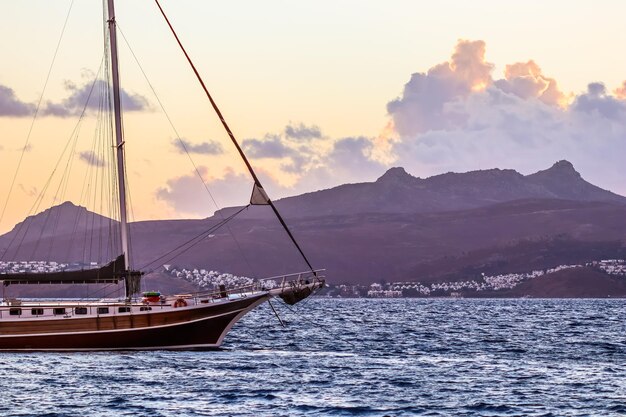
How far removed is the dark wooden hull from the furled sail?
255 centimetres

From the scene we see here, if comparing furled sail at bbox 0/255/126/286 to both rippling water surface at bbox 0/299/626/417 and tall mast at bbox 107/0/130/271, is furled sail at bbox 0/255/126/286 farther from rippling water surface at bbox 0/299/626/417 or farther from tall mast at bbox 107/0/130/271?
rippling water surface at bbox 0/299/626/417

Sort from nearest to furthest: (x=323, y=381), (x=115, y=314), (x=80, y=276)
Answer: (x=323, y=381) → (x=115, y=314) → (x=80, y=276)

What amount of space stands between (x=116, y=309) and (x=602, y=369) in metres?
28.8

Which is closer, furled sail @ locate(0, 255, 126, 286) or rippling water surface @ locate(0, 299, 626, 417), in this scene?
rippling water surface @ locate(0, 299, 626, 417)

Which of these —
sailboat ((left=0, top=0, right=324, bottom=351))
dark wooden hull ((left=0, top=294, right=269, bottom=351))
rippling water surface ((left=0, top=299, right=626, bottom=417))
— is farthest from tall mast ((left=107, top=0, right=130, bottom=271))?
rippling water surface ((left=0, top=299, right=626, bottom=417))

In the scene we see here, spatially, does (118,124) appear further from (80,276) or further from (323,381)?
(323,381)

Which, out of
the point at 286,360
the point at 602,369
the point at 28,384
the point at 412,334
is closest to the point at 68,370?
the point at 28,384

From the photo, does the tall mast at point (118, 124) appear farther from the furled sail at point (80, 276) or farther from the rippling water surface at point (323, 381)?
the rippling water surface at point (323, 381)

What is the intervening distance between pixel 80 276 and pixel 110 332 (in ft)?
13.3

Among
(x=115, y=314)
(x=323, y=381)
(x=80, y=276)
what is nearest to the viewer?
(x=323, y=381)

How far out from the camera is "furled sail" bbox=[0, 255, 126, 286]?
7162 centimetres

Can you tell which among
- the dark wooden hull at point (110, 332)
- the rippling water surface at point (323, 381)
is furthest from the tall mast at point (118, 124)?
the rippling water surface at point (323, 381)

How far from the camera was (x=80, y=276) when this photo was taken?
238 ft

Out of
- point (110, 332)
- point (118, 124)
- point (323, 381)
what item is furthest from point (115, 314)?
point (323, 381)
